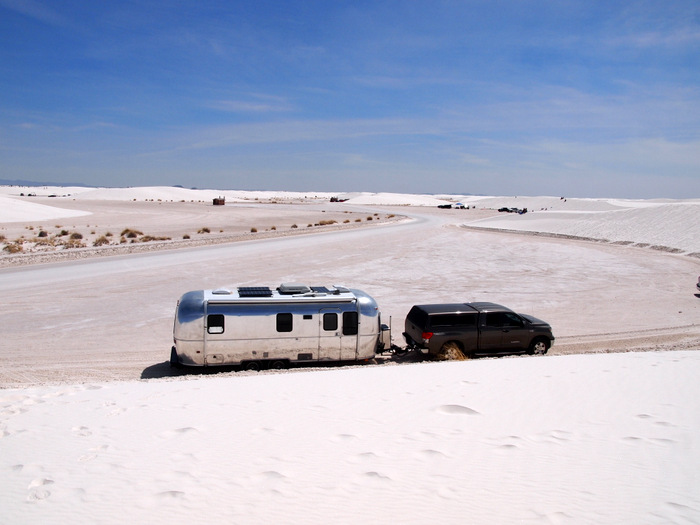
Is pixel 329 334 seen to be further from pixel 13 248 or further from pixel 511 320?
pixel 13 248

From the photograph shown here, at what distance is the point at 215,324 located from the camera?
453 inches

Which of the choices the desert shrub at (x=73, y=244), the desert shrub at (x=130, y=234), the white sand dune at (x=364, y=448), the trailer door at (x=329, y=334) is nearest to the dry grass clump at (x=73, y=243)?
the desert shrub at (x=73, y=244)

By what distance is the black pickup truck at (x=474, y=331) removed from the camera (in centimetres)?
1290

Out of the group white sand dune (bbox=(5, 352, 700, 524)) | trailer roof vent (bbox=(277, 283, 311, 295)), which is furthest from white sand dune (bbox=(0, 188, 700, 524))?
trailer roof vent (bbox=(277, 283, 311, 295))

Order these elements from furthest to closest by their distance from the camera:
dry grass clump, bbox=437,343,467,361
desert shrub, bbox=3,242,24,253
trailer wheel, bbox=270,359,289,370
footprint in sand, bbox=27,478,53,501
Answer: desert shrub, bbox=3,242,24,253 → dry grass clump, bbox=437,343,467,361 → trailer wheel, bbox=270,359,289,370 → footprint in sand, bbox=27,478,53,501

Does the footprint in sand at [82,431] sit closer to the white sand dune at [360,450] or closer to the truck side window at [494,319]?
the white sand dune at [360,450]

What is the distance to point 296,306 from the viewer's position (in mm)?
11961

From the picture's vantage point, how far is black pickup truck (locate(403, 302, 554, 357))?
1290cm

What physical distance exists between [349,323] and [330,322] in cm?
45

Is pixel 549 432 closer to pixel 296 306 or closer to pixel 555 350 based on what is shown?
pixel 296 306

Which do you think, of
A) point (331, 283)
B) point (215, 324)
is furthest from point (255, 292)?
point (331, 283)

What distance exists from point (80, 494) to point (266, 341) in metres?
6.70

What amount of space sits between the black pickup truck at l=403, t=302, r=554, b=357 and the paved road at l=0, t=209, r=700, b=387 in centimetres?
152

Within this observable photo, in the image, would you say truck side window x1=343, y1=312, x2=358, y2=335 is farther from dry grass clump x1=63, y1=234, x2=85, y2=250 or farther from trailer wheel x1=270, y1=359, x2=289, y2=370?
dry grass clump x1=63, y1=234, x2=85, y2=250
